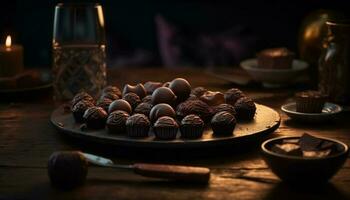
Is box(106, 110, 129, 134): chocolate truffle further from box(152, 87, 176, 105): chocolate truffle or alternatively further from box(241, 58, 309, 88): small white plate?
box(241, 58, 309, 88): small white plate

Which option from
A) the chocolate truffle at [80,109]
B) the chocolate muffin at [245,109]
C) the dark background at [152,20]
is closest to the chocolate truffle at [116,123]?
the chocolate truffle at [80,109]

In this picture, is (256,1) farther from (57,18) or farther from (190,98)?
(190,98)

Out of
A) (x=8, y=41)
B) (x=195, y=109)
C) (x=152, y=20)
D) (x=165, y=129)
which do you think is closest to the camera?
(x=165, y=129)

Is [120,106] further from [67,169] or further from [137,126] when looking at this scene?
[67,169]

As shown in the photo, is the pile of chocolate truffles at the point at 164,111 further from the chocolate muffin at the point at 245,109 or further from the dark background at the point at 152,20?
the dark background at the point at 152,20

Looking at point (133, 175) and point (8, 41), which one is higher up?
point (8, 41)

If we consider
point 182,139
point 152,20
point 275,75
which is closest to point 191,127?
point 182,139
